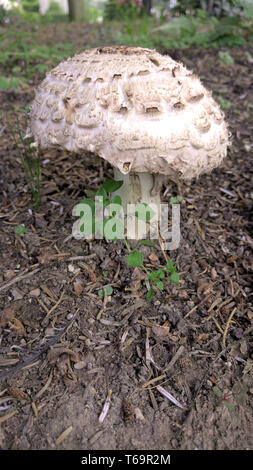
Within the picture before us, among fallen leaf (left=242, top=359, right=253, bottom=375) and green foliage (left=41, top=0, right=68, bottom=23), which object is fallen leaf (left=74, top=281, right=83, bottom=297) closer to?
fallen leaf (left=242, top=359, right=253, bottom=375)

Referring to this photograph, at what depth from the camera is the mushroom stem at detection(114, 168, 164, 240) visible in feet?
9.98

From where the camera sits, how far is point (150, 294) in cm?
265

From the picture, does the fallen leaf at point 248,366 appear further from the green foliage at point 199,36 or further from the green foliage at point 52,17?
the green foliage at point 52,17

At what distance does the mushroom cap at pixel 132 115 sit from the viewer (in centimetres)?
222

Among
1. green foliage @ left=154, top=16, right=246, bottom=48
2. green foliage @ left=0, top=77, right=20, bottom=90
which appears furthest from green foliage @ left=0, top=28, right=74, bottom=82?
green foliage @ left=154, top=16, right=246, bottom=48

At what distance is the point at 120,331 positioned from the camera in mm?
2496

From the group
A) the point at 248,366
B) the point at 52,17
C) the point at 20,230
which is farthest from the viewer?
the point at 52,17

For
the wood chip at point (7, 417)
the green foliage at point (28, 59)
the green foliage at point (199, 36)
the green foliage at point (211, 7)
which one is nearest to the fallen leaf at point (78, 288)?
the wood chip at point (7, 417)

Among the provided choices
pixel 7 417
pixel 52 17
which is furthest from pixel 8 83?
pixel 52 17

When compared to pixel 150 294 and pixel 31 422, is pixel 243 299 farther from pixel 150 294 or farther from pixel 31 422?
pixel 31 422

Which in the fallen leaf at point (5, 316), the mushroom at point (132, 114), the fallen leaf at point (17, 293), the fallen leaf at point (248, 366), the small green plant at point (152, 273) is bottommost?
the fallen leaf at point (248, 366)

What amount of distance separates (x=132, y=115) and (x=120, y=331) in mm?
1448

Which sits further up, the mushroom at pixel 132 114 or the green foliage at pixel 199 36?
the green foliage at pixel 199 36

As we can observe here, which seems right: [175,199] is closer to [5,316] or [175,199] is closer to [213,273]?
[213,273]
